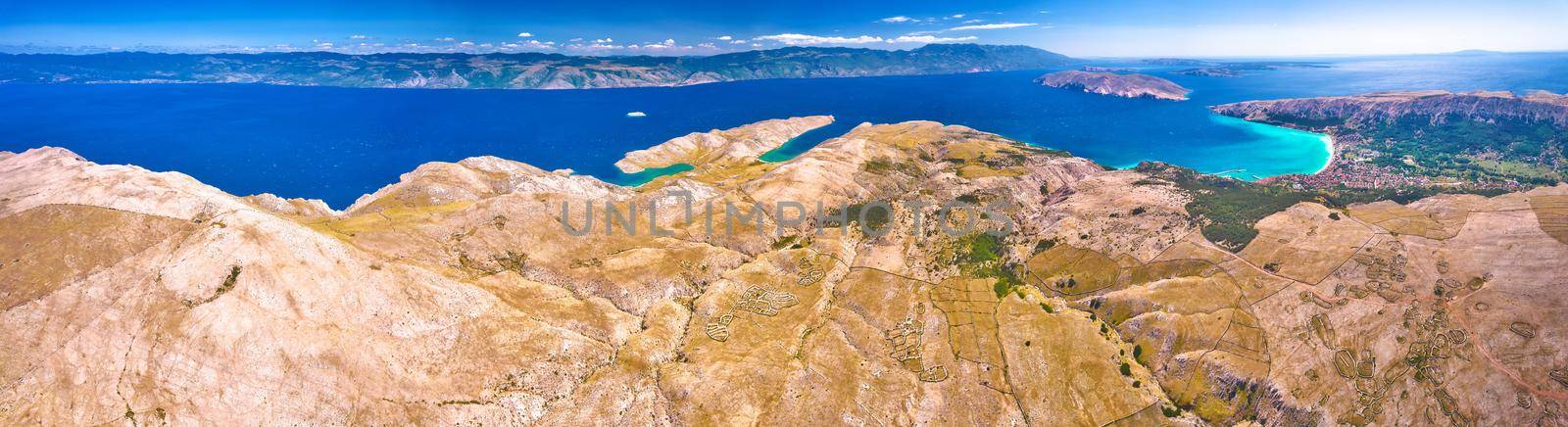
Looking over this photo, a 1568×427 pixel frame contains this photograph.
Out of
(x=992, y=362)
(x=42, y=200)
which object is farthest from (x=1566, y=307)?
(x=42, y=200)

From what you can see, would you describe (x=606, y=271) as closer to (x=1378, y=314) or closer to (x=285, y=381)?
(x=285, y=381)

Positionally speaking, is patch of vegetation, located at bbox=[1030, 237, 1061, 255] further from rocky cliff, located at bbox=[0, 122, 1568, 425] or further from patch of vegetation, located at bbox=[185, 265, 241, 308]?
patch of vegetation, located at bbox=[185, 265, 241, 308]

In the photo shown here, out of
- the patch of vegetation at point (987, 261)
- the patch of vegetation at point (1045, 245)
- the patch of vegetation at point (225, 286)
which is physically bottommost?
the patch of vegetation at point (987, 261)

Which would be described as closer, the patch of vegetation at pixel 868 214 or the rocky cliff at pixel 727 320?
the rocky cliff at pixel 727 320

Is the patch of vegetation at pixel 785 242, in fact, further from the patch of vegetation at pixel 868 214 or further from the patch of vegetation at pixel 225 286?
the patch of vegetation at pixel 225 286

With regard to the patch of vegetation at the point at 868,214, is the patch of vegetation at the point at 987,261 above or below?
below

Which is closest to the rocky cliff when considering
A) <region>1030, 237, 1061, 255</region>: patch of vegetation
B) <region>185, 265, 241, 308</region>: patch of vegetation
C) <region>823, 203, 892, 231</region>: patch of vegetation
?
<region>185, 265, 241, 308</region>: patch of vegetation

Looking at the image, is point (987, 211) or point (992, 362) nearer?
point (992, 362)

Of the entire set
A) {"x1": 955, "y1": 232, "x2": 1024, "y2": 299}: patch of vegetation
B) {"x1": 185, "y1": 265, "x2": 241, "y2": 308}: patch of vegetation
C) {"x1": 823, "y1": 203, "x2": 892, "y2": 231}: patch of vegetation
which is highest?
{"x1": 185, "y1": 265, "x2": 241, "y2": 308}: patch of vegetation

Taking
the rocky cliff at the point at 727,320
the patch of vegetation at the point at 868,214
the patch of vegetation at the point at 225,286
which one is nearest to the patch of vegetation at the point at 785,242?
the rocky cliff at the point at 727,320
